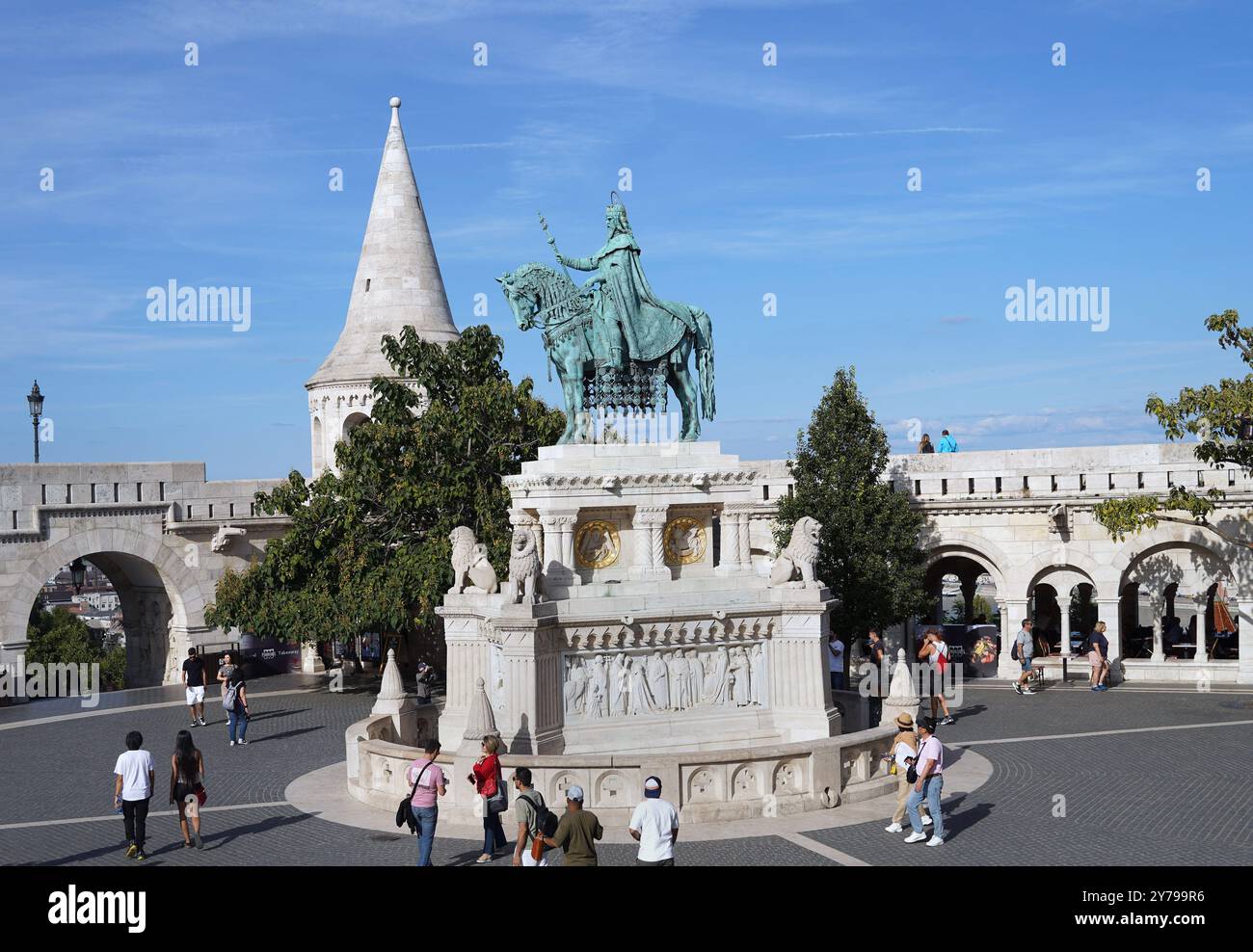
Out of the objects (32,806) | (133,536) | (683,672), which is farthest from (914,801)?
(133,536)

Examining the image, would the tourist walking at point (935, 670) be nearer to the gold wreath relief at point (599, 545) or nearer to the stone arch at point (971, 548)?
the stone arch at point (971, 548)

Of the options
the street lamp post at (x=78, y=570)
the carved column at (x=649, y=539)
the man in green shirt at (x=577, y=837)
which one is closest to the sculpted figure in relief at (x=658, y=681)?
the carved column at (x=649, y=539)

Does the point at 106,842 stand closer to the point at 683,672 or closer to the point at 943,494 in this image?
the point at 683,672

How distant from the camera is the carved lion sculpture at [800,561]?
16750 millimetres

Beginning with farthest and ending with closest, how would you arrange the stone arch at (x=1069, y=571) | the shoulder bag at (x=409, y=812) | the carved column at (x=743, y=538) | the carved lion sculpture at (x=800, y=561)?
the stone arch at (x=1069, y=571), the carved column at (x=743, y=538), the carved lion sculpture at (x=800, y=561), the shoulder bag at (x=409, y=812)

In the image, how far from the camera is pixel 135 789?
12398mm

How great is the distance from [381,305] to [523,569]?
681 inches

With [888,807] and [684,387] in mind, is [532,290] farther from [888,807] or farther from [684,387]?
[888,807]

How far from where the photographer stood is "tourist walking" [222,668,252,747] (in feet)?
63.7

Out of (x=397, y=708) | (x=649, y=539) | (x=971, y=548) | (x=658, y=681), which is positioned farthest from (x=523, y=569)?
(x=971, y=548)

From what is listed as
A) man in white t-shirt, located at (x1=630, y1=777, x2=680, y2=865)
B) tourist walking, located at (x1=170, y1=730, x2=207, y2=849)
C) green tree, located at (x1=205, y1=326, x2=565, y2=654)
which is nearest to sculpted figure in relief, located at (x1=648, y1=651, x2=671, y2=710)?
tourist walking, located at (x1=170, y1=730, x2=207, y2=849)

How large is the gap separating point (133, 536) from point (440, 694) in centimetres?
726

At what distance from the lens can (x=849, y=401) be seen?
2630cm

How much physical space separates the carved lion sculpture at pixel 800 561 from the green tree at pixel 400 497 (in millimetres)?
7805
